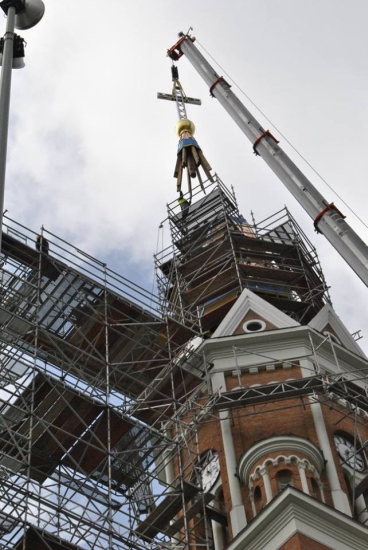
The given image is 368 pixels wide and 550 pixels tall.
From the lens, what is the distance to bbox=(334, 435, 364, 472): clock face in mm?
37531

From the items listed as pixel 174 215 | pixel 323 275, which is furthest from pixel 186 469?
pixel 174 215

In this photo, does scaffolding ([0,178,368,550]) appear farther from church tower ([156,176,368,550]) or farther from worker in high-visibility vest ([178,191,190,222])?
worker in high-visibility vest ([178,191,190,222])

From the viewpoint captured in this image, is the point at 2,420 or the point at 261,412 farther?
the point at 261,412

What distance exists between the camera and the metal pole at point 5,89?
20392mm

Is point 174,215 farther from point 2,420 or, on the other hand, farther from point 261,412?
point 2,420

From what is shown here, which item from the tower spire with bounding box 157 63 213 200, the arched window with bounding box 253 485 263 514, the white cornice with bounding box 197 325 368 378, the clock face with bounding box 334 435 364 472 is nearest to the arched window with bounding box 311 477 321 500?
the arched window with bounding box 253 485 263 514

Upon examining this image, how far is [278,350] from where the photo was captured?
4122cm

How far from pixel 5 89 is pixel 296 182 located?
59.5 ft

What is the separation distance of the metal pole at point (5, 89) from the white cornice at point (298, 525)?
13.3m

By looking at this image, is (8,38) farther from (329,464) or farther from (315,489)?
(329,464)

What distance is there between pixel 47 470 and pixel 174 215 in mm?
22504

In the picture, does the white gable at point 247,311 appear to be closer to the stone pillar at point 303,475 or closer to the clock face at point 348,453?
the clock face at point 348,453

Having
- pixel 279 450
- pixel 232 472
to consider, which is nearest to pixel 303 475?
pixel 279 450

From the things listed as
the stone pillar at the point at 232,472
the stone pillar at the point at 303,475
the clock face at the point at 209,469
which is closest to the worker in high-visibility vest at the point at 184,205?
the stone pillar at the point at 232,472
